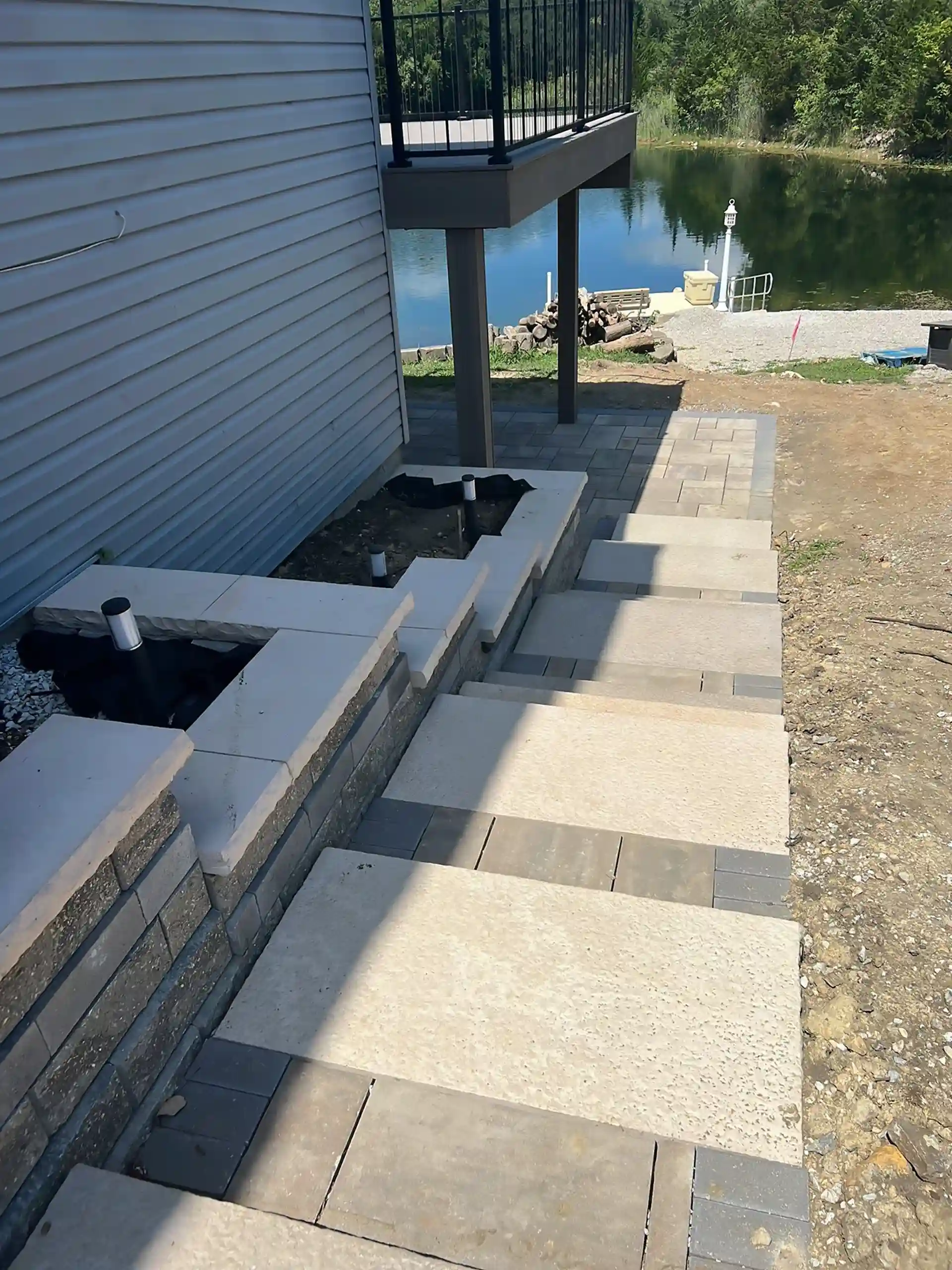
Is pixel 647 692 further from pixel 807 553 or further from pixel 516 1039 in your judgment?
pixel 807 553

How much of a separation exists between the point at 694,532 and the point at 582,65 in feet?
12.1

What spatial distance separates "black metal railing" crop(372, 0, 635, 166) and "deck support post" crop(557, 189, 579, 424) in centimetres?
77

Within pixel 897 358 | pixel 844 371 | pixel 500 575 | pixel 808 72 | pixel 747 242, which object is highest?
pixel 808 72

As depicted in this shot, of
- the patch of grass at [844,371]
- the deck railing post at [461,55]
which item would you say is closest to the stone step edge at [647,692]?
the deck railing post at [461,55]

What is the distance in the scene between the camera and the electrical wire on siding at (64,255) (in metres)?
3.43

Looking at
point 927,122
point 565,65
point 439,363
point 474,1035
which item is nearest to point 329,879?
point 474,1035

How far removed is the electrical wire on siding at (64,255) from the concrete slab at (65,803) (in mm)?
2070

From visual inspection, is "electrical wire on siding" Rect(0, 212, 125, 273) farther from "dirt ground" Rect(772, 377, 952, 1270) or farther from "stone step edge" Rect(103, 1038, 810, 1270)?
"dirt ground" Rect(772, 377, 952, 1270)

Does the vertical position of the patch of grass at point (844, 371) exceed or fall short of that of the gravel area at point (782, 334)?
it exceeds it

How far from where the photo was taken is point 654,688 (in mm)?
4312

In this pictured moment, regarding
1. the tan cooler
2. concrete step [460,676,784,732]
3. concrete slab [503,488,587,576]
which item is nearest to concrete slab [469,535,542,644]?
concrete slab [503,488,587,576]

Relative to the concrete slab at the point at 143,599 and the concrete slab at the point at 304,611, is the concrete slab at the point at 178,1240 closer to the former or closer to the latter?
the concrete slab at the point at 304,611

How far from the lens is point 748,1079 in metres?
2.12

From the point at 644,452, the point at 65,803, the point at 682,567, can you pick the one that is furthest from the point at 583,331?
the point at 65,803
